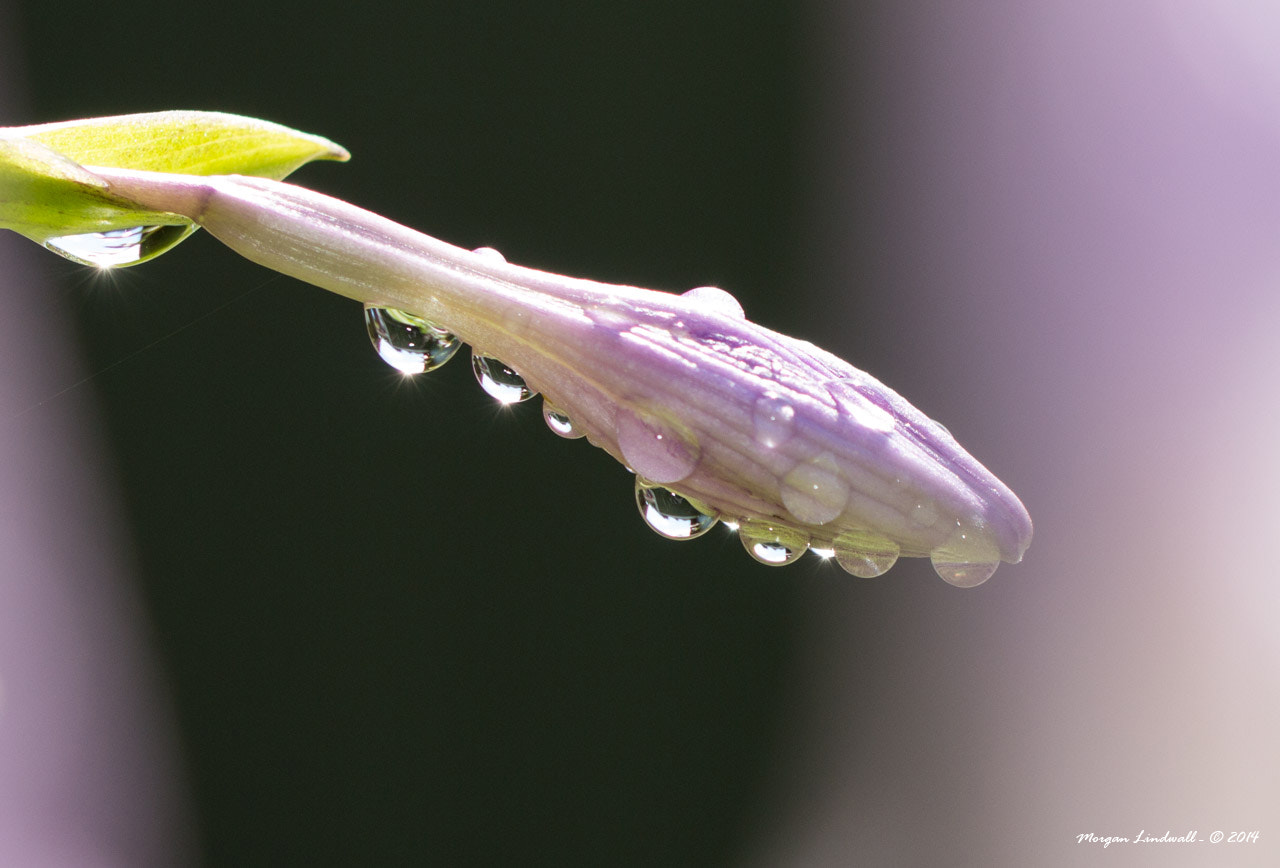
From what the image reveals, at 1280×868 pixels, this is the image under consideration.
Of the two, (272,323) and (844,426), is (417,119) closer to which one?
(272,323)

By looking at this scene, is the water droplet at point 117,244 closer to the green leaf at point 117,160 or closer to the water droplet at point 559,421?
the green leaf at point 117,160

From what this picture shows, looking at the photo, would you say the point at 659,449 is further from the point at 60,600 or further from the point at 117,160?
the point at 60,600

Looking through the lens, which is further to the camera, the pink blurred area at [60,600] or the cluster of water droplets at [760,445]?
the pink blurred area at [60,600]

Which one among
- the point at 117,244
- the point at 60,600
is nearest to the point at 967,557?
the point at 117,244

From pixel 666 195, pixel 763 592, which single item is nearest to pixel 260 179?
pixel 666 195

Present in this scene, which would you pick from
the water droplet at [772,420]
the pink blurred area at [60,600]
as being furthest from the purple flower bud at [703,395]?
the pink blurred area at [60,600]

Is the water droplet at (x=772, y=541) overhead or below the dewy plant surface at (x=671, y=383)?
below

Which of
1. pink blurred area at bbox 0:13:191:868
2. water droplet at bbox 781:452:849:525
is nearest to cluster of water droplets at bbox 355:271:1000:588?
water droplet at bbox 781:452:849:525
